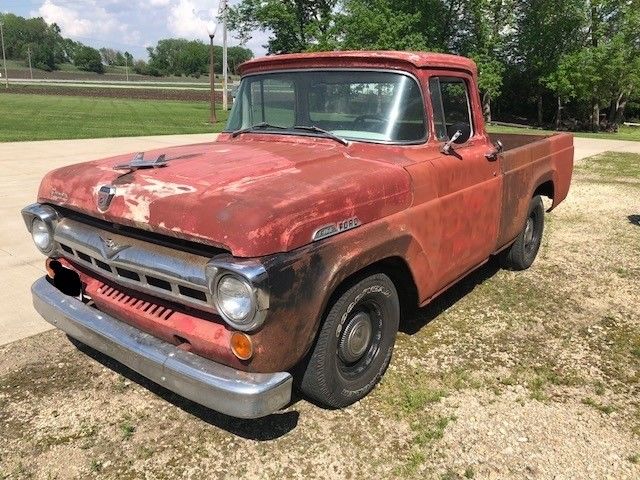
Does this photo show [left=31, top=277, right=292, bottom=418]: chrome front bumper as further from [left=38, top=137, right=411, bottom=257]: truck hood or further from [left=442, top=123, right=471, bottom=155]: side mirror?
[left=442, top=123, right=471, bottom=155]: side mirror

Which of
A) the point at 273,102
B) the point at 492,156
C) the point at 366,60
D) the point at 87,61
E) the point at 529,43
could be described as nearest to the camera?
the point at 366,60

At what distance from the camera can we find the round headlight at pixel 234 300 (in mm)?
2260

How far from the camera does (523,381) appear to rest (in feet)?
11.2

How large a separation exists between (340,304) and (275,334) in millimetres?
482

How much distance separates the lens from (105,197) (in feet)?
8.93

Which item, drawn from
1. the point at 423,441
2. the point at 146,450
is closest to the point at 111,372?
the point at 146,450

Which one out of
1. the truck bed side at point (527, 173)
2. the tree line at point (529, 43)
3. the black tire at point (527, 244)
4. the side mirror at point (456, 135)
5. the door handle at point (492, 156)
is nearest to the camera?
the side mirror at point (456, 135)

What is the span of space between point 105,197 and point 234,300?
931 mm

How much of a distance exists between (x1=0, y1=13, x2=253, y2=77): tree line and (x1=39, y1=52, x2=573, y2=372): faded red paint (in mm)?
108120

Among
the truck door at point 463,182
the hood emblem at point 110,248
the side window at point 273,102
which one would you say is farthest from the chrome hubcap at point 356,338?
the side window at point 273,102

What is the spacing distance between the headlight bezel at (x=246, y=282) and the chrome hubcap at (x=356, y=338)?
2.47 feet

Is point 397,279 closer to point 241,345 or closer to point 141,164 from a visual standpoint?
point 241,345

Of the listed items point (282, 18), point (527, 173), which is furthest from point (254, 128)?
point (282, 18)

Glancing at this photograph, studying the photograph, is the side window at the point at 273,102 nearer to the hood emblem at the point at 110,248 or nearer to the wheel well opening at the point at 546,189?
the hood emblem at the point at 110,248
